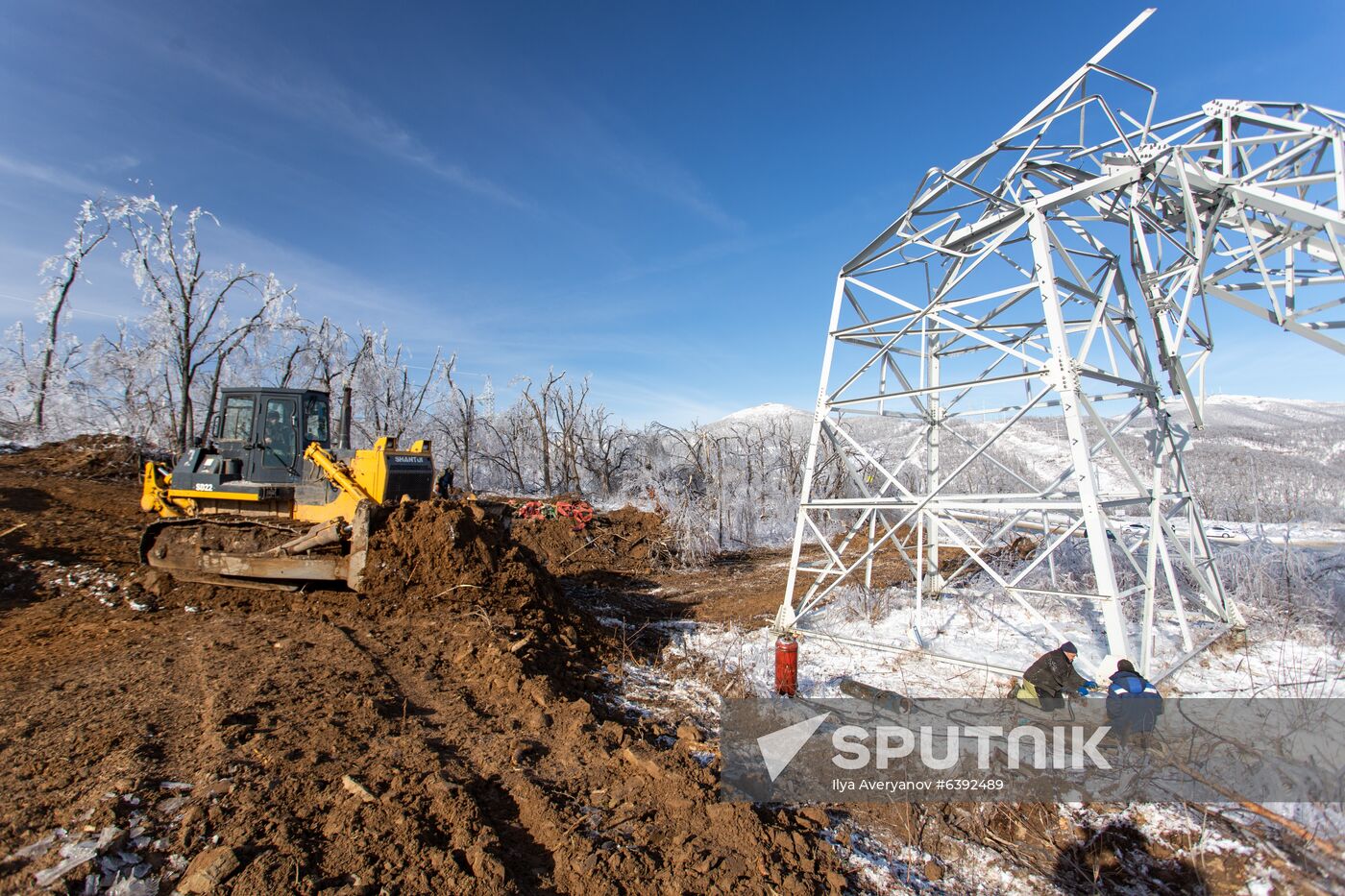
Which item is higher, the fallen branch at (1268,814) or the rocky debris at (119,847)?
the rocky debris at (119,847)

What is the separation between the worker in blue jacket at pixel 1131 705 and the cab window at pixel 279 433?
1101 centimetres

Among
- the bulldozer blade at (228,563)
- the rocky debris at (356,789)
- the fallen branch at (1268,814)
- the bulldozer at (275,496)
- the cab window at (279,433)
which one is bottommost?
the fallen branch at (1268,814)

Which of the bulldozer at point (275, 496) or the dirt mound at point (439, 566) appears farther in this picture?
the bulldozer at point (275, 496)

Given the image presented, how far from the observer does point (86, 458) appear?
66.3 feet

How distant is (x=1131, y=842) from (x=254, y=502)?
441 inches

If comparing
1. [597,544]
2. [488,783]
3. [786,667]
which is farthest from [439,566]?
[597,544]

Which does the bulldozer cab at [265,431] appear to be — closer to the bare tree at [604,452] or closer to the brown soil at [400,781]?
the brown soil at [400,781]

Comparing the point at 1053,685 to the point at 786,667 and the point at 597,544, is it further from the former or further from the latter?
the point at 597,544

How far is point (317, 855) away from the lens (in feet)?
9.82

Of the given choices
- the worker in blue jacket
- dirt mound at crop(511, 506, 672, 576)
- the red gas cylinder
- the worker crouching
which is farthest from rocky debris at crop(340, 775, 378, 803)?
dirt mound at crop(511, 506, 672, 576)

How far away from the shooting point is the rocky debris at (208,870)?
2.70m

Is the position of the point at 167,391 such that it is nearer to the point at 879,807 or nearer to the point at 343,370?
the point at 343,370

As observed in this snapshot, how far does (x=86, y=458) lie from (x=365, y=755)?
2412 cm

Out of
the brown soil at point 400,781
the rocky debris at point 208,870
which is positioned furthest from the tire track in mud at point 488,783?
the rocky debris at point 208,870
